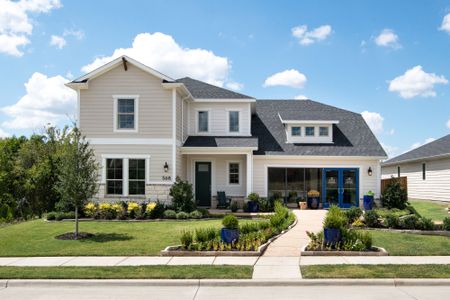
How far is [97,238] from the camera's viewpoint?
15008 millimetres

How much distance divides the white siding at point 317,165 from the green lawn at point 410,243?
406 inches

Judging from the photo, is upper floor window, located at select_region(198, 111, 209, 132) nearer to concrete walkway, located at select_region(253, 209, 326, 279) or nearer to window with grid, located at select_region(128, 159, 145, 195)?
window with grid, located at select_region(128, 159, 145, 195)

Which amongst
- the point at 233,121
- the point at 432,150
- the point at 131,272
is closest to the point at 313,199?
the point at 233,121

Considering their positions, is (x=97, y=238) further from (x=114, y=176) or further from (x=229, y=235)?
(x=114, y=176)

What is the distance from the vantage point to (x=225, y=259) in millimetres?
11531

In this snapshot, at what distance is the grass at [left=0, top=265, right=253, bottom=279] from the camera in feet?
31.6

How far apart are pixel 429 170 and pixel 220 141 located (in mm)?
14665

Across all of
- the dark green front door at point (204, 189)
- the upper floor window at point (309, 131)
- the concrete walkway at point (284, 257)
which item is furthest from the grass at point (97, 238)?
the upper floor window at point (309, 131)

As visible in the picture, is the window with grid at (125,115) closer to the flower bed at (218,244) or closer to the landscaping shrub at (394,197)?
the flower bed at (218,244)

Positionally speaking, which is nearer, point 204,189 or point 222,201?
point 222,201

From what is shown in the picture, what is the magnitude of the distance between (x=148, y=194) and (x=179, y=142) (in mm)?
3117

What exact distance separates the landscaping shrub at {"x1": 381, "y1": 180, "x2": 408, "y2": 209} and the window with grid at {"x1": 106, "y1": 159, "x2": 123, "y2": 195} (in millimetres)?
13488

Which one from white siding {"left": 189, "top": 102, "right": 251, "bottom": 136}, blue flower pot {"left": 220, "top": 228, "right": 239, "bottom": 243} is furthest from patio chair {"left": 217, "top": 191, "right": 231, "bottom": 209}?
blue flower pot {"left": 220, "top": 228, "right": 239, "bottom": 243}

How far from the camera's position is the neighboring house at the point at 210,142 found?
22.0 m
